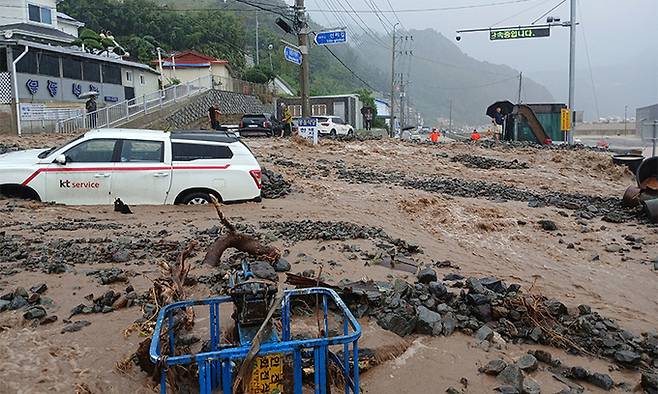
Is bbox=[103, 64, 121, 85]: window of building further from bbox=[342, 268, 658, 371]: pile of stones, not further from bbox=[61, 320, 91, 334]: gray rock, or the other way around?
bbox=[342, 268, 658, 371]: pile of stones

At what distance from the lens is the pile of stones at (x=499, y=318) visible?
488 centimetres

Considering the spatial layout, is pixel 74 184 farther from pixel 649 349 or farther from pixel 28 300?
pixel 649 349

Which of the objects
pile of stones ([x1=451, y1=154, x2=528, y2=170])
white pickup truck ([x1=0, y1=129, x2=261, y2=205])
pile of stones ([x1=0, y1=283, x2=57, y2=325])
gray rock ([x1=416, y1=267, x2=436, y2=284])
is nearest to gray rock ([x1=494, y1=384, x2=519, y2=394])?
gray rock ([x1=416, y1=267, x2=436, y2=284])

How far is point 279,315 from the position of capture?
14.7ft

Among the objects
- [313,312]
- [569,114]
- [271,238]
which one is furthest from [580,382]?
[569,114]

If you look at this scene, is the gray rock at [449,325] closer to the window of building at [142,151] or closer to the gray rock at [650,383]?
the gray rock at [650,383]

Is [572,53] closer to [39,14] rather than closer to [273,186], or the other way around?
[273,186]

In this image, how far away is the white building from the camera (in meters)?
24.9

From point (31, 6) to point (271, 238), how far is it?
3837 cm

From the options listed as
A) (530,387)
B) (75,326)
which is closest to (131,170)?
(75,326)

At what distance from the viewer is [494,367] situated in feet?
14.4

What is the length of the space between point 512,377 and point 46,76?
93.2ft

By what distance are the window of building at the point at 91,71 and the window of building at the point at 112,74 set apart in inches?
26.6

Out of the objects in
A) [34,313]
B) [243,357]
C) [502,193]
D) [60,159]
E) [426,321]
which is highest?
[60,159]
